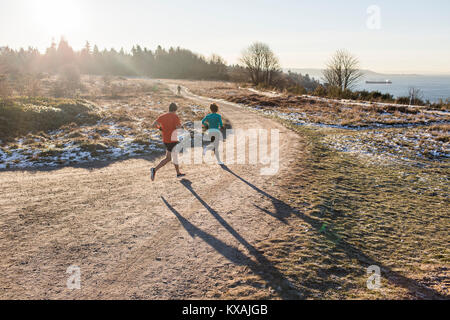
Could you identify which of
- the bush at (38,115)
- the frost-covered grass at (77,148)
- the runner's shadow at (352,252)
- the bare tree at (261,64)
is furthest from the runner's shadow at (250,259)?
the bare tree at (261,64)

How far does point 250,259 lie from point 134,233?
2317mm

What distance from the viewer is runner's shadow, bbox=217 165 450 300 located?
11.9ft

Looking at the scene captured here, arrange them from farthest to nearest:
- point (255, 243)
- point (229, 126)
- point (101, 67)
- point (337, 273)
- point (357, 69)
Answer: point (101, 67), point (357, 69), point (229, 126), point (255, 243), point (337, 273)

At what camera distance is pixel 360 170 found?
916 cm

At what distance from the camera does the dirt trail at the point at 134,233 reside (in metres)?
3.72

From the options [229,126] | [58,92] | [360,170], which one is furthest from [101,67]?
[360,170]

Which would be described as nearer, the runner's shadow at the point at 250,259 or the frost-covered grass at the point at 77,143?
the runner's shadow at the point at 250,259

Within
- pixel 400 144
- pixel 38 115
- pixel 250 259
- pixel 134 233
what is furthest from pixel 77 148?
pixel 400 144

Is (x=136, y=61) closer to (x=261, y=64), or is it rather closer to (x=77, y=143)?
(x=261, y=64)

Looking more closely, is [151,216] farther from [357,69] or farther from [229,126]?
[357,69]

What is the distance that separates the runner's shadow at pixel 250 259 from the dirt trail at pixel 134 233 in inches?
0.7

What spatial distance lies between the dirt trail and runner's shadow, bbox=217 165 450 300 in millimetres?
243

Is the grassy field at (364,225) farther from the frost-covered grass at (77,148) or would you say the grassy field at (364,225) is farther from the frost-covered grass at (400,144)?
the frost-covered grass at (77,148)
